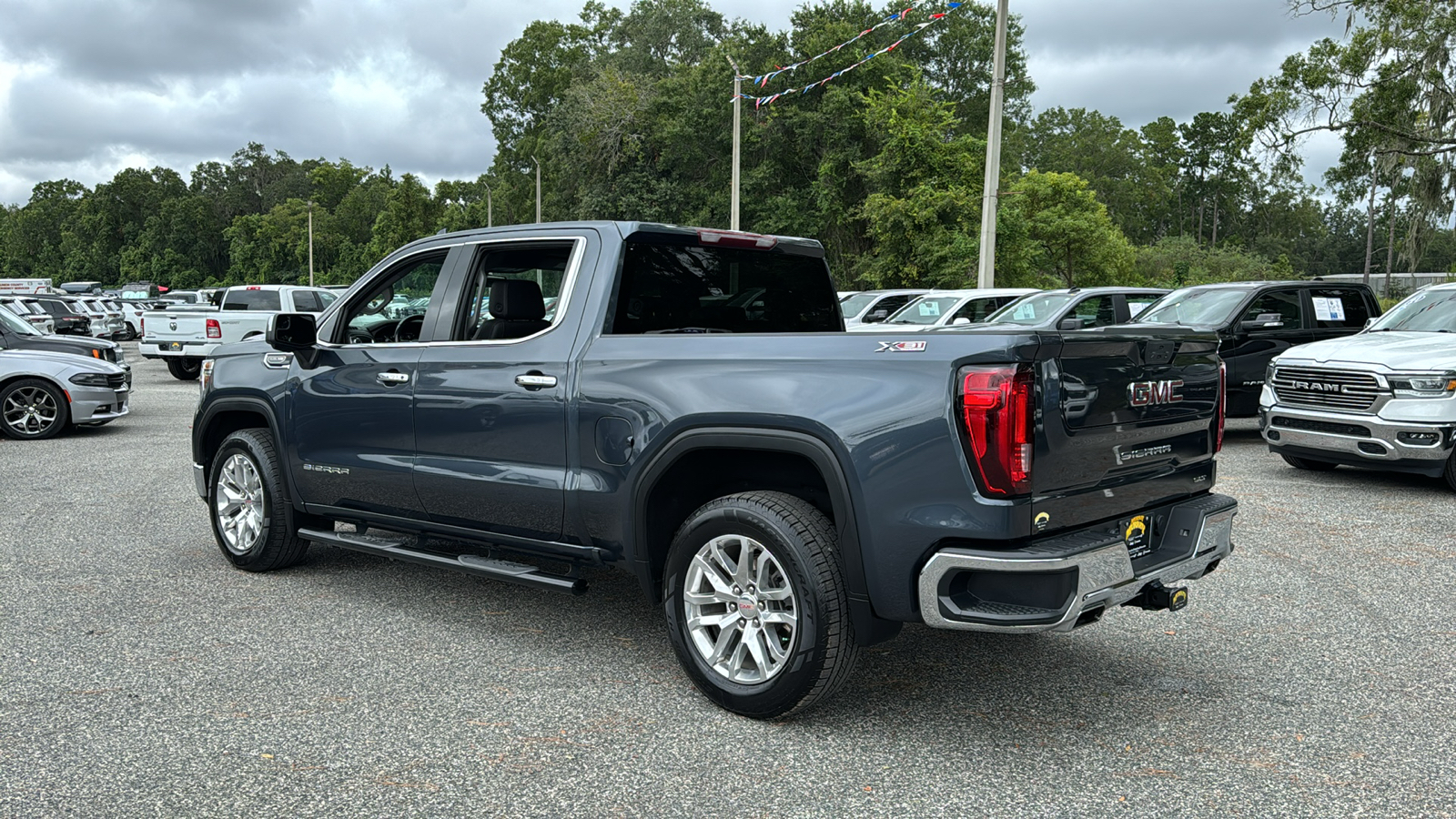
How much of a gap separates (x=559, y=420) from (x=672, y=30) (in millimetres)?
63196

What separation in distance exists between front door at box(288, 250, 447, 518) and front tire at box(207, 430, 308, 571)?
0.78ft

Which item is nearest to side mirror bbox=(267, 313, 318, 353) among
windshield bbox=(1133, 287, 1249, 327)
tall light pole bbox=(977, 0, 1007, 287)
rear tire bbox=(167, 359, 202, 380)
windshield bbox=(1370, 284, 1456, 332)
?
windshield bbox=(1370, 284, 1456, 332)

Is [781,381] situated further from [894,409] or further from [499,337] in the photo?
[499,337]

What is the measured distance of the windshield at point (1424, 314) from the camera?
10.0 metres

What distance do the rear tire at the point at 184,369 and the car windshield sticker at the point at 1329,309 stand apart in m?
18.8

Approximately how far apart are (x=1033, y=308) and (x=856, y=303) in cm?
485

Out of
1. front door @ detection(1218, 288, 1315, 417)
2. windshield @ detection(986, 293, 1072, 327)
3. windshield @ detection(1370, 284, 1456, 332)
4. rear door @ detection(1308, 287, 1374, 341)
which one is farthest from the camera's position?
windshield @ detection(986, 293, 1072, 327)

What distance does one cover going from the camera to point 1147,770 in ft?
12.1

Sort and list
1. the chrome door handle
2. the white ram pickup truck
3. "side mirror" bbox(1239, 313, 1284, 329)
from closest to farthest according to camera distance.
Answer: the chrome door handle, the white ram pickup truck, "side mirror" bbox(1239, 313, 1284, 329)

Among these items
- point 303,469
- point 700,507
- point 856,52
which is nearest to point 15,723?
point 303,469

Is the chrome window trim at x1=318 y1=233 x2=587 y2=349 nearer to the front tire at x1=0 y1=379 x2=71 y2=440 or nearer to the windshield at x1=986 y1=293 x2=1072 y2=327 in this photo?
the front tire at x1=0 y1=379 x2=71 y2=440

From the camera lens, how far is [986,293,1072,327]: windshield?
14.4 metres

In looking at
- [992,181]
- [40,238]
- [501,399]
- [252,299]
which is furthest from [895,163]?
[40,238]

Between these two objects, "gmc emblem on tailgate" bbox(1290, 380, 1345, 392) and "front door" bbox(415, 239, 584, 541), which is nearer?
"front door" bbox(415, 239, 584, 541)
